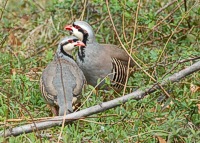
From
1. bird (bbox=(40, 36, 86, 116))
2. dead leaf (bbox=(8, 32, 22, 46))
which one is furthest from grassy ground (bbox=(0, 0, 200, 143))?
bird (bbox=(40, 36, 86, 116))

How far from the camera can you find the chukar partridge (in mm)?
6527

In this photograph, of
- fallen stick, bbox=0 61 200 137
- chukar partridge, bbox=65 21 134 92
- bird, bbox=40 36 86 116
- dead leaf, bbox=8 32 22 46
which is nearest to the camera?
fallen stick, bbox=0 61 200 137

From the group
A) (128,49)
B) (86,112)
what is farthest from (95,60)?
(86,112)

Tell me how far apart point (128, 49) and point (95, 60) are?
385mm

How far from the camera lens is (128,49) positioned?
6.76 m

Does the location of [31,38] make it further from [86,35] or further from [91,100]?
[91,100]

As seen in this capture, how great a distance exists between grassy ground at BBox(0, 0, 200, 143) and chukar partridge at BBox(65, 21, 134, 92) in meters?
0.17

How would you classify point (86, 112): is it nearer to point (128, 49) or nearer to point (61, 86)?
point (61, 86)

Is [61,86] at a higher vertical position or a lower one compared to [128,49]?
lower

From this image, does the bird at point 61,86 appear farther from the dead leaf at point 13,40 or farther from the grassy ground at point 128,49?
the dead leaf at point 13,40

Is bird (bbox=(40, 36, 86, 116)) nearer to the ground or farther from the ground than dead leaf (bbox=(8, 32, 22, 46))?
nearer to the ground

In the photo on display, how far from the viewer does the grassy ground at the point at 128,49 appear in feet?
16.4

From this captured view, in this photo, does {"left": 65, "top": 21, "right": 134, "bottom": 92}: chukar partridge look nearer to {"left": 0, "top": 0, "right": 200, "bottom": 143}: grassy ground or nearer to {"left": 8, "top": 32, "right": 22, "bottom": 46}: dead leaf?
{"left": 0, "top": 0, "right": 200, "bottom": 143}: grassy ground

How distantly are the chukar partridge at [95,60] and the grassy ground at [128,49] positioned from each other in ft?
0.57
